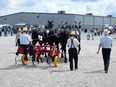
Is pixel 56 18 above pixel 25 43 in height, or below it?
above

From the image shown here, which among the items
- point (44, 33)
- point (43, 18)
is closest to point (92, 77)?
point (44, 33)

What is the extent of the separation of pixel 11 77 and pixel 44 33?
6378mm

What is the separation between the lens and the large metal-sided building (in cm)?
9650

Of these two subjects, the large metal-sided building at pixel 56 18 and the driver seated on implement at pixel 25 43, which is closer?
the driver seated on implement at pixel 25 43

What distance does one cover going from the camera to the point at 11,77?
40.0 feet

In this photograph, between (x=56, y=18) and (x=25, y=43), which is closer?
(x=25, y=43)

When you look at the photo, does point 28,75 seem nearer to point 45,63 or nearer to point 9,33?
point 45,63

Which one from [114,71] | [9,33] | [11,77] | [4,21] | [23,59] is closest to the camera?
[11,77]

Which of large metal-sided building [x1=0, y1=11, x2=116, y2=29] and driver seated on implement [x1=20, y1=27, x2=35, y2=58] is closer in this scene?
driver seated on implement [x1=20, y1=27, x2=35, y2=58]

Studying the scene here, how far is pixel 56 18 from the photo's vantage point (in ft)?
318

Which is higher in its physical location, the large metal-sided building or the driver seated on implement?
the large metal-sided building

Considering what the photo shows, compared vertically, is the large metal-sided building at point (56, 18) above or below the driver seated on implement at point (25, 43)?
above

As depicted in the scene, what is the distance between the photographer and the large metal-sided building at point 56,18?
317 ft

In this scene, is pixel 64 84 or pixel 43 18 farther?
pixel 43 18
